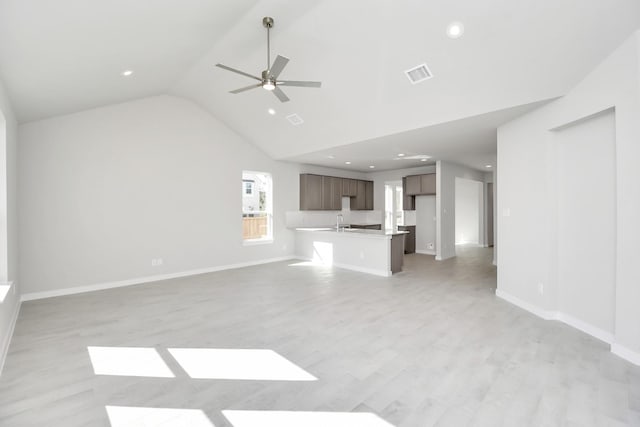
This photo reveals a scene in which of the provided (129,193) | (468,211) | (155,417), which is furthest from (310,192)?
(155,417)

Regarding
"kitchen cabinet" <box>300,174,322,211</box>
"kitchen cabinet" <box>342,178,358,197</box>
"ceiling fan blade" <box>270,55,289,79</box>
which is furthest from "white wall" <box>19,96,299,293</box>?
"ceiling fan blade" <box>270,55,289,79</box>

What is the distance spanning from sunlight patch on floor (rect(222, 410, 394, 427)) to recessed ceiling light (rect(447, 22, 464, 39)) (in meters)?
3.41

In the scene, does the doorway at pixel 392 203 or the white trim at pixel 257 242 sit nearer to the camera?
the white trim at pixel 257 242

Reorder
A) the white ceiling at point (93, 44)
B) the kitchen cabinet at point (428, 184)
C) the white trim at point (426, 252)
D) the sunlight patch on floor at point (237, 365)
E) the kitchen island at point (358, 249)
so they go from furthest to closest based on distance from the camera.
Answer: the white trim at point (426, 252) < the kitchen cabinet at point (428, 184) < the kitchen island at point (358, 249) < the sunlight patch on floor at point (237, 365) < the white ceiling at point (93, 44)


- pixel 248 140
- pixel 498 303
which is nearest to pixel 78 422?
pixel 498 303

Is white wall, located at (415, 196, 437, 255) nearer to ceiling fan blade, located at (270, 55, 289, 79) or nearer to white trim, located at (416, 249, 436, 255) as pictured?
white trim, located at (416, 249, 436, 255)

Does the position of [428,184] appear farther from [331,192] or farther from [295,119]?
[295,119]

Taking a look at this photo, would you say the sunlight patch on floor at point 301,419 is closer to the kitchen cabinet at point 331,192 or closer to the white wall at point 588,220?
the white wall at point 588,220

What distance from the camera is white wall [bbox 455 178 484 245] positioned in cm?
1092

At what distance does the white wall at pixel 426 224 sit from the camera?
9125 mm

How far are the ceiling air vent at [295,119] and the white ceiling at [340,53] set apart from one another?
145mm

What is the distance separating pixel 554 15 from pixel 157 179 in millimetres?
5960

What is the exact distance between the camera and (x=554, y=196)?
12.1ft

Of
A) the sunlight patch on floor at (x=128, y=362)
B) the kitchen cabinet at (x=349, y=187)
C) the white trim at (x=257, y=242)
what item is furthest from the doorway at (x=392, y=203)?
the sunlight patch on floor at (x=128, y=362)
